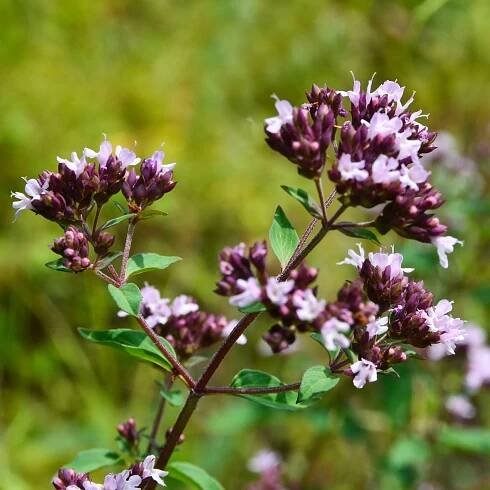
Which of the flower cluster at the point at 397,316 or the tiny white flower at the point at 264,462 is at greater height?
the tiny white flower at the point at 264,462

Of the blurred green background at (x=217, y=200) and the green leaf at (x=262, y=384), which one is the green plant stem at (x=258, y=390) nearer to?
the green leaf at (x=262, y=384)

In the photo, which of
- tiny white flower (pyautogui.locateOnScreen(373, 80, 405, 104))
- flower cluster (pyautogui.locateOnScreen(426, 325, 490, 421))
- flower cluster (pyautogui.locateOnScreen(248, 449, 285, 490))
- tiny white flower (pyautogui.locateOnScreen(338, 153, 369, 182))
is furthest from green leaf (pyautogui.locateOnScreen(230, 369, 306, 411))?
flower cluster (pyautogui.locateOnScreen(426, 325, 490, 421))

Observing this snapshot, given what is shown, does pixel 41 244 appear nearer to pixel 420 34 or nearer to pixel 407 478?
pixel 407 478

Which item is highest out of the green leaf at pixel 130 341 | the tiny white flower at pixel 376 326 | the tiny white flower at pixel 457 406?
the tiny white flower at pixel 457 406

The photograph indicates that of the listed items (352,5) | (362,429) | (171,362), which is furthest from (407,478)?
(352,5)

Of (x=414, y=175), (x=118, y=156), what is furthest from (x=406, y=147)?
(x=118, y=156)

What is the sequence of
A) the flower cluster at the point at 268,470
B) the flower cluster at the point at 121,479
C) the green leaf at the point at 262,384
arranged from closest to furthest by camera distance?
the flower cluster at the point at 121,479, the green leaf at the point at 262,384, the flower cluster at the point at 268,470

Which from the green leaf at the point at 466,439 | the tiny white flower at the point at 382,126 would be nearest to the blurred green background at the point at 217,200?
the green leaf at the point at 466,439

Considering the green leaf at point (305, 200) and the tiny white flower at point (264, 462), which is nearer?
the green leaf at point (305, 200)
